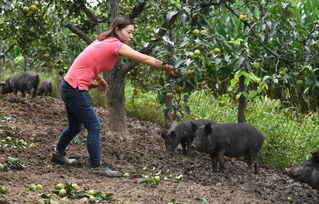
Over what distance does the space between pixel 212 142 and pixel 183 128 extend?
118 centimetres

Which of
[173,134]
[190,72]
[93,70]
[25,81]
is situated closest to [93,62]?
[93,70]

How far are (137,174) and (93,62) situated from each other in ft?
4.73

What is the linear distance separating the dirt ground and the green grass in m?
0.32

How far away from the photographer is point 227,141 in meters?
6.98

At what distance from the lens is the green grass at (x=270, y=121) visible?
25.7 feet

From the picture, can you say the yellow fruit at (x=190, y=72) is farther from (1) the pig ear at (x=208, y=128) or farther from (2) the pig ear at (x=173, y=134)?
(2) the pig ear at (x=173, y=134)

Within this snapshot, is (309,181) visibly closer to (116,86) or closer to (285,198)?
(285,198)

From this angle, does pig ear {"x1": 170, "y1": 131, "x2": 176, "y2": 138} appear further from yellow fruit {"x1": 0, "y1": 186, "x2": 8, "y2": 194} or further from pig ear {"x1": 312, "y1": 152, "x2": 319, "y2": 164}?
yellow fruit {"x1": 0, "y1": 186, "x2": 8, "y2": 194}

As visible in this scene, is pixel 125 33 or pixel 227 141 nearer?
pixel 125 33

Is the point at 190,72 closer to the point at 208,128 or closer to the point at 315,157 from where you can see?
the point at 315,157

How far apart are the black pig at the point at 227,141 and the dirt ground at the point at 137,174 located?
232 mm

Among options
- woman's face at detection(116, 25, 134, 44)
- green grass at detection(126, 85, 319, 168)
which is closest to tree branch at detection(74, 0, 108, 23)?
green grass at detection(126, 85, 319, 168)

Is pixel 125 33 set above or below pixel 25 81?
above

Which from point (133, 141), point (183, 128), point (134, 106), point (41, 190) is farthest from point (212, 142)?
point (134, 106)
